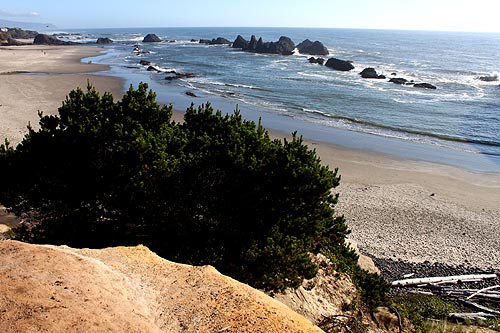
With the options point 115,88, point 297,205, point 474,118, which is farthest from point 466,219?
point 115,88

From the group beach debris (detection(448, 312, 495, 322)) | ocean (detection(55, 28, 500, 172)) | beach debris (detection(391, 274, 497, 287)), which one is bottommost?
beach debris (detection(448, 312, 495, 322))

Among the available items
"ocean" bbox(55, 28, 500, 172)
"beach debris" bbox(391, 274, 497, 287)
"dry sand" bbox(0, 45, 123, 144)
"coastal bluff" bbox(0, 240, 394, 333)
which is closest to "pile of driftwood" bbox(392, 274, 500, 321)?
"beach debris" bbox(391, 274, 497, 287)

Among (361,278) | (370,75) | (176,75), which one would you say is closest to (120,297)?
(361,278)

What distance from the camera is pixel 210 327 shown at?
24.9ft

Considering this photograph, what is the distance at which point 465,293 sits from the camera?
16219mm

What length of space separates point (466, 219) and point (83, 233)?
19.7 metres

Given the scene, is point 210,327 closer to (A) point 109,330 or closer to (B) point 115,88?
(A) point 109,330

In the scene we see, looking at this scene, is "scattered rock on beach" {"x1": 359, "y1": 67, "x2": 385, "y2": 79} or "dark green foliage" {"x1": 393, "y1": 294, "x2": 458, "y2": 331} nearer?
"dark green foliage" {"x1": 393, "y1": 294, "x2": 458, "y2": 331}

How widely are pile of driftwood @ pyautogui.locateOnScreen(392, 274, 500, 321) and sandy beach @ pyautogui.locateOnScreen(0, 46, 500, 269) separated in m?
1.58

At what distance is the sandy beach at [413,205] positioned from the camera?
19.4 meters

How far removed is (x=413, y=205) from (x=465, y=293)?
832cm

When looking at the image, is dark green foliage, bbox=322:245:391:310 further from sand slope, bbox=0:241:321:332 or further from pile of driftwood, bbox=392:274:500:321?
sand slope, bbox=0:241:321:332

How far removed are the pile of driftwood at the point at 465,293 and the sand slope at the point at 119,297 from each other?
986cm

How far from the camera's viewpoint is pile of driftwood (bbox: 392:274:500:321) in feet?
49.1
